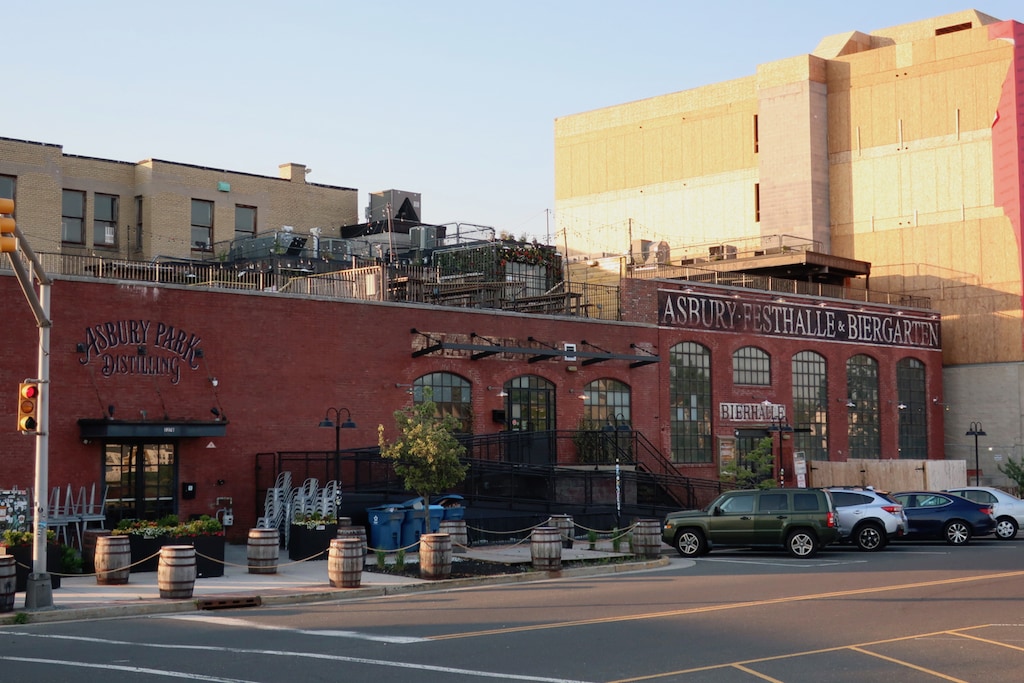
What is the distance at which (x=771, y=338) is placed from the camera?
49875 mm

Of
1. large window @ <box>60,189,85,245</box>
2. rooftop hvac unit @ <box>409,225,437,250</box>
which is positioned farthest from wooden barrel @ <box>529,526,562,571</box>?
rooftop hvac unit @ <box>409,225,437,250</box>

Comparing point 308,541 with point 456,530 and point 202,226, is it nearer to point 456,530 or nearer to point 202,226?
point 456,530

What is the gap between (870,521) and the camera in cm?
3112

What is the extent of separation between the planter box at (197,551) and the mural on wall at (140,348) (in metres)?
6.38

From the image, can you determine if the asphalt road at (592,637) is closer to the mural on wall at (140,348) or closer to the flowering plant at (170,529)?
the flowering plant at (170,529)

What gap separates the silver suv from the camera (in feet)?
102

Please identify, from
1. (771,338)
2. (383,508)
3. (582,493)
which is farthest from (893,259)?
→ (383,508)

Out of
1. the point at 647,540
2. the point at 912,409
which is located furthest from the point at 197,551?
the point at 912,409

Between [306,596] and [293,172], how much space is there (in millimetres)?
40184

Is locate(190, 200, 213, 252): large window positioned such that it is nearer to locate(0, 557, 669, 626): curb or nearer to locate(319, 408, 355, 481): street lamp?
locate(319, 408, 355, 481): street lamp

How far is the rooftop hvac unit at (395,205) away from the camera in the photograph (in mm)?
62438

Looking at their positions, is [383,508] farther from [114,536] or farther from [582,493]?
[582,493]

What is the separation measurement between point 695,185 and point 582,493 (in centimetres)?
3305

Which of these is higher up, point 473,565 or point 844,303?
point 844,303
